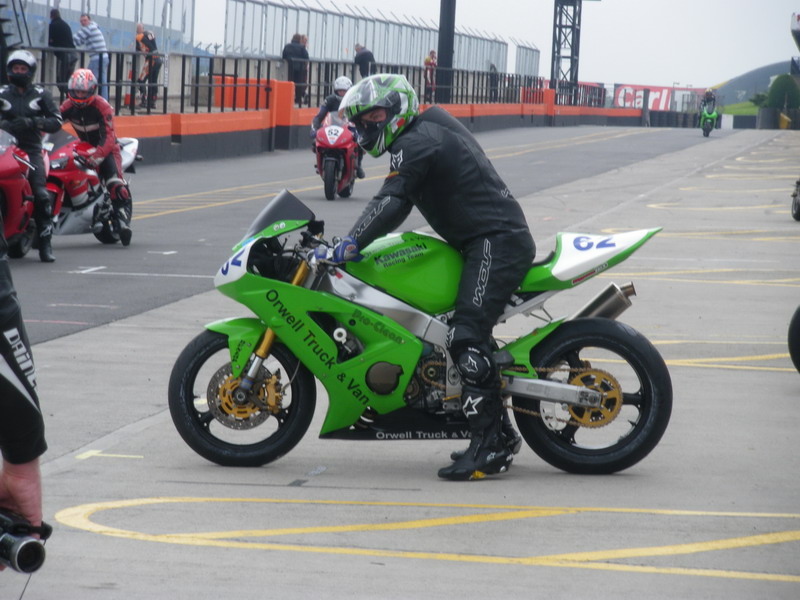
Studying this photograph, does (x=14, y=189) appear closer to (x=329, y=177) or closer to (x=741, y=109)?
(x=329, y=177)

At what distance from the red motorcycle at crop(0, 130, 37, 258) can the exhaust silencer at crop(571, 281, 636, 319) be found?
6.93 m

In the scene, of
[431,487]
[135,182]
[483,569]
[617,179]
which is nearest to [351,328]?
[431,487]

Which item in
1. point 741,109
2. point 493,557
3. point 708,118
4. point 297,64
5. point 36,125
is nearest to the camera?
point 493,557

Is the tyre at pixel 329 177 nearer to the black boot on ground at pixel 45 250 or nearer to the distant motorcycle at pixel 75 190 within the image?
the distant motorcycle at pixel 75 190

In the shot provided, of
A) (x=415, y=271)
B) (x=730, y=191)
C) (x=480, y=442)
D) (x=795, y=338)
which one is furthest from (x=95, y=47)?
(x=480, y=442)

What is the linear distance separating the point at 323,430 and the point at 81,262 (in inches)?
322

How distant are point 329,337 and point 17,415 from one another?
246 cm

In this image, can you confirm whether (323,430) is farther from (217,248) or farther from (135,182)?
(135,182)

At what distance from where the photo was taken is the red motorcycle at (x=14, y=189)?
502 inches

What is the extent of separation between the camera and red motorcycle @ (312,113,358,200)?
21.9m

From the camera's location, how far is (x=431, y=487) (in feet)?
21.0

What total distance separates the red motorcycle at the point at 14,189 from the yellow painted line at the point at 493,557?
7.18m

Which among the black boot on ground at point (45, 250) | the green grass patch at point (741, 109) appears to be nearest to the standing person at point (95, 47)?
the black boot on ground at point (45, 250)

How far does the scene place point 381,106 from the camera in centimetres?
657
